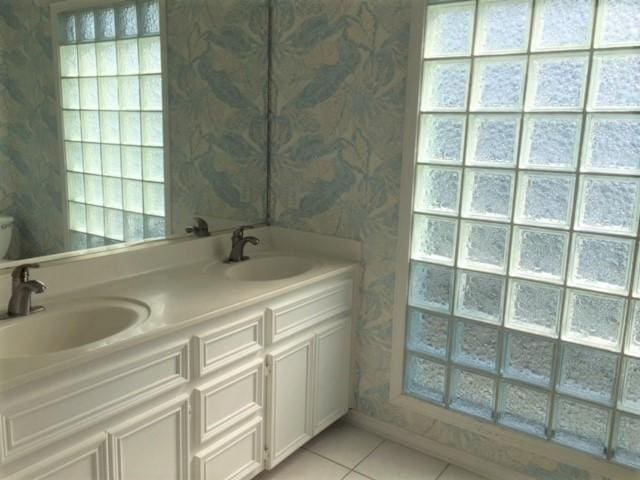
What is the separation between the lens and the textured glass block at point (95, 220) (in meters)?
2.02

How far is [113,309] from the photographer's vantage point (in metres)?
1.84

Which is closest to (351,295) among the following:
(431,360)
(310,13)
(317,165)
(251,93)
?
(431,360)

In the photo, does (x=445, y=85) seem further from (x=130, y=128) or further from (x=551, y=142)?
(x=130, y=128)

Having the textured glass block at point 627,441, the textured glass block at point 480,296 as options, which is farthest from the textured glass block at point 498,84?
the textured glass block at point 627,441

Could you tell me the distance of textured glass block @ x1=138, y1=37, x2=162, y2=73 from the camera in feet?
6.99

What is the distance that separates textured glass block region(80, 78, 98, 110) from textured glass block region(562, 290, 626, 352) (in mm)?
1810

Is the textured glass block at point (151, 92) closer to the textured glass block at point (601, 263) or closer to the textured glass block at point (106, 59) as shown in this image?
the textured glass block at point (106, 59)

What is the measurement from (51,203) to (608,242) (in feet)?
6.23

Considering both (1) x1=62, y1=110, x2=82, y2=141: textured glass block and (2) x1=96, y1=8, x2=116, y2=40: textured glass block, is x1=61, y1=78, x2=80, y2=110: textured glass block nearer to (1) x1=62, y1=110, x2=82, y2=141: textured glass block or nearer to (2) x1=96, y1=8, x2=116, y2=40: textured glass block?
(1) x1=62, y1=110, x2=82, y2=141: textured glass block

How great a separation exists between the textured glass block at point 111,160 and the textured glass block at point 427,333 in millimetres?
1315

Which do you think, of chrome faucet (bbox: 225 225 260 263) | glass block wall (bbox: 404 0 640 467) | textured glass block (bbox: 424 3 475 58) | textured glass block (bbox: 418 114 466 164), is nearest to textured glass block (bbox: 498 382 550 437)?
glass block wall (bbox: 404 0 640 467)

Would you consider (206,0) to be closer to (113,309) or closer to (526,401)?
(113,309)

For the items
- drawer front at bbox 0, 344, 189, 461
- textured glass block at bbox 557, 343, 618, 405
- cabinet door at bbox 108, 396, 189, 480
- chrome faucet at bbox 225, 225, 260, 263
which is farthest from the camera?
chrome faucet at bbox 225, 225, 260, 263

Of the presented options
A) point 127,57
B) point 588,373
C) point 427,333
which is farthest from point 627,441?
Result: point 127,57
